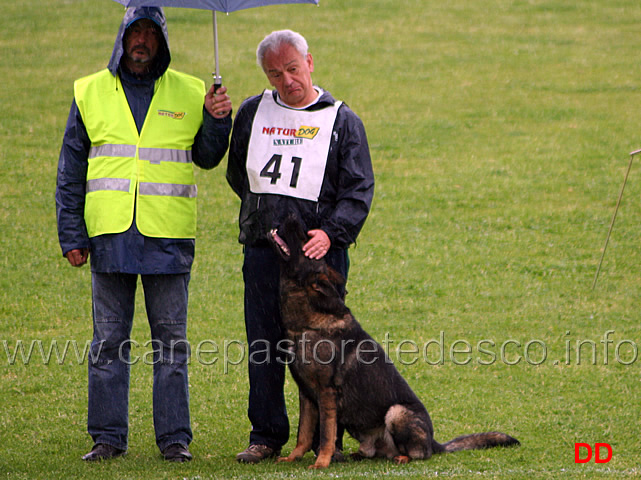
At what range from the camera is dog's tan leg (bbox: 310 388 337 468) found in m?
4.92

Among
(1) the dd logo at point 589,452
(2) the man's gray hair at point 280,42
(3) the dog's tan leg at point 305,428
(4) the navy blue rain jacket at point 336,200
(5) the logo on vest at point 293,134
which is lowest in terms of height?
(1) the dd logo at point 589,452

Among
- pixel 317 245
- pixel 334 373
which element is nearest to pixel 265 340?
pixel 334 373

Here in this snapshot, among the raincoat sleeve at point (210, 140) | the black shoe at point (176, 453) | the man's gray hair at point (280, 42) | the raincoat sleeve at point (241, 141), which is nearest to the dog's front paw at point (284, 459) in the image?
the black shoe at point (176, 453)

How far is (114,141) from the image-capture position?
5.02 meters

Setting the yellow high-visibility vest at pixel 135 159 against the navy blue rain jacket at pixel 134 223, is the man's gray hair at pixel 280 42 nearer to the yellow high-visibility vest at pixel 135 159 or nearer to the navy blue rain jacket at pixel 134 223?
the navy blue rain jacket at pixel 134 223

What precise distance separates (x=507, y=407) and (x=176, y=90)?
3.34 metres

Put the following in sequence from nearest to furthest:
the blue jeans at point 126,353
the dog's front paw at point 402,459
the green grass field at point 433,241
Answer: the dog's front paw at point 402,459 → the blue jeans at point 126,353 → the green grass field at point 433,241

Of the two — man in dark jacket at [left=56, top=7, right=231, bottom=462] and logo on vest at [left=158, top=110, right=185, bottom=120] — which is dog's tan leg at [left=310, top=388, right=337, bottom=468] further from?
logo on vest at [left=158, top=110, right=185, bottom=120]

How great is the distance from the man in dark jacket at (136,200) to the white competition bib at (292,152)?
280 mm

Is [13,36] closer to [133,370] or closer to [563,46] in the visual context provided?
[563,46]

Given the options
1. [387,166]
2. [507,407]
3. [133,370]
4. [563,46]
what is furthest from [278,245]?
[563,46]

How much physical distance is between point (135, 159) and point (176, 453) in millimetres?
1743

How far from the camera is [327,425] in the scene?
4.94 metres

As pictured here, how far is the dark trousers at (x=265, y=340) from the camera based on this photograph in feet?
16.8
